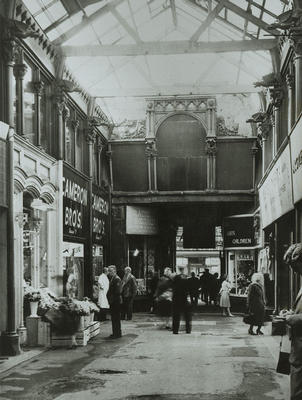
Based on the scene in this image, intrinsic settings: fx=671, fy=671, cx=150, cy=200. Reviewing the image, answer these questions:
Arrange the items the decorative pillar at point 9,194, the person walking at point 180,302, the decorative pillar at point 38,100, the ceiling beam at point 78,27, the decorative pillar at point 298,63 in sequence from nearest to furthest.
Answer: the decorative pillar at point 9,194 → the decorative pillar at point 298,63 → the decorative pillar at point 38,100 → the person walking at point 180,302 → the ceiling beam at point 78,27

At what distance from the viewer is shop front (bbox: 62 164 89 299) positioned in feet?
64.4

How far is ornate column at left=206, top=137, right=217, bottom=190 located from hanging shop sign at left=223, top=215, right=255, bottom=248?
2007 mm

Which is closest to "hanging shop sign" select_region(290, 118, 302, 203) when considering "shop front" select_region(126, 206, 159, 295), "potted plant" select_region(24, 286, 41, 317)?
"potted plant" select_region(24, 286, 41, 317)

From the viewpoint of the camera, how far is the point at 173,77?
84.3 feet

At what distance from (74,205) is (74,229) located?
0.76 meters

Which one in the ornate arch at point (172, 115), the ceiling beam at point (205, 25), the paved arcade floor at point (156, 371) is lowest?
the paved arcade floor at point (156, 371)

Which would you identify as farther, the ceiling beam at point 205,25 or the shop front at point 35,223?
the ceiling beam at point 205,25

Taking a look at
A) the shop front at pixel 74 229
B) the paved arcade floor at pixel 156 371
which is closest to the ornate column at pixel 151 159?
the shop front at pixel 74 229

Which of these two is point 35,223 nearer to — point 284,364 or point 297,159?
point 297,159

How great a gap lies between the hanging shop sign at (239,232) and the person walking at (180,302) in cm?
1005

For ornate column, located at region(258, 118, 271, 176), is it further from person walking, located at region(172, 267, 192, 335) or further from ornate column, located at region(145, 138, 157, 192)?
person walking, located at region(172, 267, 192, 335)

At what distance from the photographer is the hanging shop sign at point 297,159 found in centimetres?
1238

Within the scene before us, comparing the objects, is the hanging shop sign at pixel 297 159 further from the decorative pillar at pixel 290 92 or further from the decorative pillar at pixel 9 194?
the decorative pillar at pixel 9 194

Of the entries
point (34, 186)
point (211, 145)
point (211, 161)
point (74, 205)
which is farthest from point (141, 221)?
point (34, 186)
